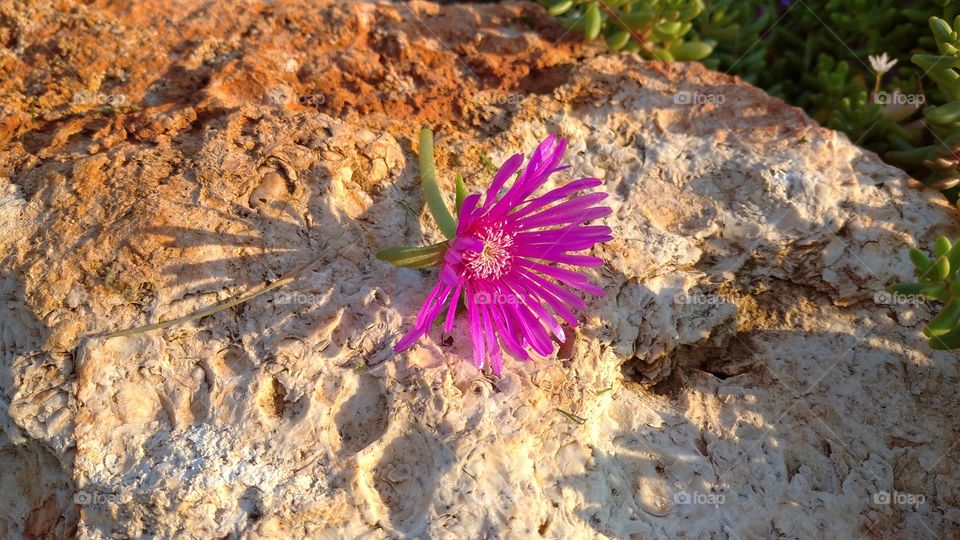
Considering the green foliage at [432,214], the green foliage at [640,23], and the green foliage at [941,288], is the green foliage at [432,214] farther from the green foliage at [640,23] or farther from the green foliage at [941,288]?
the green foliage at [941,288]

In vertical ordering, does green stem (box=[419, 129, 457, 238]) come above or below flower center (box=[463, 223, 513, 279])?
above

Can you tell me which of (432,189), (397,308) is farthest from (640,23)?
(397,308)

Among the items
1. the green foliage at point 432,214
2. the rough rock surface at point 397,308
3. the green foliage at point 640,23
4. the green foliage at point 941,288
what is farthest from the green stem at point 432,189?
the green foliage at point 941,288

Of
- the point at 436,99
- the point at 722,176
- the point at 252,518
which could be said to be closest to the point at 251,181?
the point at 436,99

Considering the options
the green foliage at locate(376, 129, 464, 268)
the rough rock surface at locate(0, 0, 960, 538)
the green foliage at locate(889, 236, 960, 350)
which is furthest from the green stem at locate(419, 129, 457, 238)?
the green foliage at locate(889, 236, 960, 350)

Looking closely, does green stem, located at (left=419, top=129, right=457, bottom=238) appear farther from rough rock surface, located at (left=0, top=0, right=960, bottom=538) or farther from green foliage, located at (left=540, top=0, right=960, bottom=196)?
green foliage, located at (left=540, top=0, right=960, bottom=196)

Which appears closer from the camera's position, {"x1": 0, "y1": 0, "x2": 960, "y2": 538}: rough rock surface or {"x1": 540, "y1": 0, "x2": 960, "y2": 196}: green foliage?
{"x1": 0, "y1": 0, "x2": 960, "y2": 538}: rough rock surface

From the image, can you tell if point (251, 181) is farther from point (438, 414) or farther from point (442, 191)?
point (438, 414)
